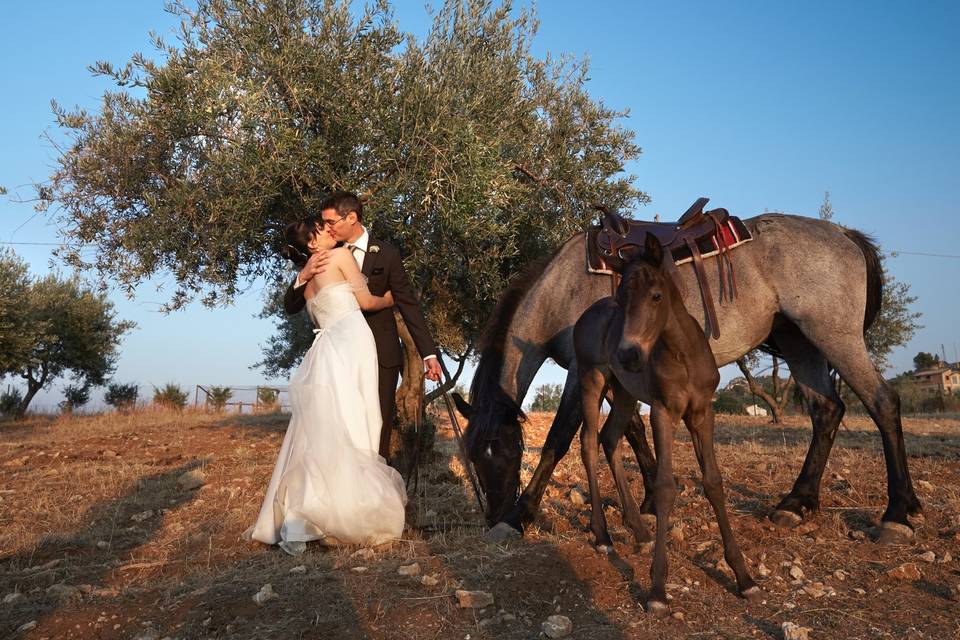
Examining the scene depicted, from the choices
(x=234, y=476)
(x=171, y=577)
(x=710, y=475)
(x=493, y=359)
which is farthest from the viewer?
(x=234, y=476)

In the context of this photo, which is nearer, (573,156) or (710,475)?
(710,475)

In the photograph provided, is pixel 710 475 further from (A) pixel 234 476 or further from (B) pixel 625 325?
A: (A) pixel 234 476

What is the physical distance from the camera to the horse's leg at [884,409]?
17.1ft

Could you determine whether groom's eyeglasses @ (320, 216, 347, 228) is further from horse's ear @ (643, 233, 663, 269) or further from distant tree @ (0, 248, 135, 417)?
distant tree @ (0, 248, 135, 417)

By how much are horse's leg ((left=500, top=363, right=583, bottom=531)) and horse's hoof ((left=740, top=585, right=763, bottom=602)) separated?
2.11 metres

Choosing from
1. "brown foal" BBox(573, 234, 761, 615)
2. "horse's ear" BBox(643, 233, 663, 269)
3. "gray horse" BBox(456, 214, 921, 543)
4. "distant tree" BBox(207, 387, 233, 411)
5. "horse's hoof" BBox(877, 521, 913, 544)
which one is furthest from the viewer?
"distant tree" BBox(207, 387, 233, 411)

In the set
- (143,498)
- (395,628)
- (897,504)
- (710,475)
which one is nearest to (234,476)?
(143,498)

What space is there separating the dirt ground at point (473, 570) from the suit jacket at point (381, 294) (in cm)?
162

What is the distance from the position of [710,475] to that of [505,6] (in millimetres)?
8025

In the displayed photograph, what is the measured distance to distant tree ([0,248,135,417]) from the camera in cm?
2134

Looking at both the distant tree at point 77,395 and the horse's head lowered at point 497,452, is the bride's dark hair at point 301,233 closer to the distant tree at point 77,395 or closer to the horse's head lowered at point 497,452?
the horse's head lowered at point 497,452

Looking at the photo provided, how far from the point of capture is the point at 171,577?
472cm

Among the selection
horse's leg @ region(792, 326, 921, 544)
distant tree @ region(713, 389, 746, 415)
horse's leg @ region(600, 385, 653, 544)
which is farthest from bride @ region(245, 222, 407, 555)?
distant tree @ region(713, 389, 746, 415)

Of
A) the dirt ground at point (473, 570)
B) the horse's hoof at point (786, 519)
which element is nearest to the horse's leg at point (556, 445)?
the dirt ground at point (473, 570)
